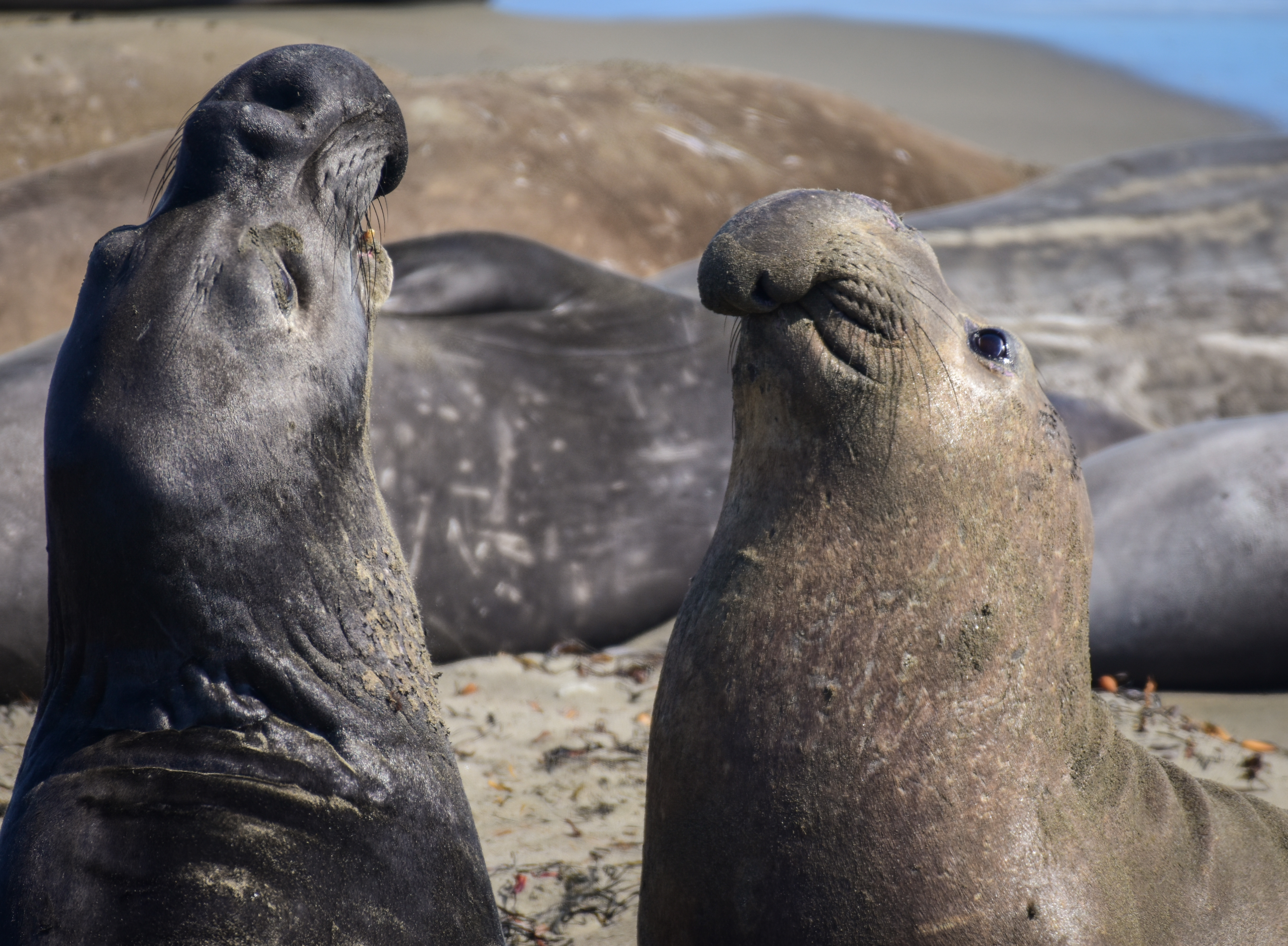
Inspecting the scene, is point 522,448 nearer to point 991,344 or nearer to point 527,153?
point 991,344

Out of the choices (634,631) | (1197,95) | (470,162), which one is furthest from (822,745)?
(1197,95)

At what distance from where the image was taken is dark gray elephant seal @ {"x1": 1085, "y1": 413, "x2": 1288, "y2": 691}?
3.83 metres

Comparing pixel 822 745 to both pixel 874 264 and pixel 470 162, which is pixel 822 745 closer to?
pixel 874 264

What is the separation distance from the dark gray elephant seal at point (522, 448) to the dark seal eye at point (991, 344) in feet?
5.92

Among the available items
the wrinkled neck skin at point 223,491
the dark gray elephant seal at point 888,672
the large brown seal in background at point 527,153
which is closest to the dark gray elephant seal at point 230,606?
the wrinkled neck skin at point 223,491

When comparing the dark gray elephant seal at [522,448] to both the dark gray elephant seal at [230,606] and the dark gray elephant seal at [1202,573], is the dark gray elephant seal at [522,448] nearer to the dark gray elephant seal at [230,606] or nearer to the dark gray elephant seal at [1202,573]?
the dark gray elephant seal at [1202,573]

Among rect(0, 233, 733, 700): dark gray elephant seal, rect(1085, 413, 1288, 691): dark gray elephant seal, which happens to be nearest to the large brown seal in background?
rect(0, 233, 733, 700): dark gray elephant seal

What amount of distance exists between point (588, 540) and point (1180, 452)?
194cm

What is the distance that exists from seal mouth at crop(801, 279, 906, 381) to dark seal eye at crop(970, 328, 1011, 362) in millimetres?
165

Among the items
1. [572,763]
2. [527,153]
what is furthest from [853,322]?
[527,153]

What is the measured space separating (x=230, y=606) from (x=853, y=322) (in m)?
1.07

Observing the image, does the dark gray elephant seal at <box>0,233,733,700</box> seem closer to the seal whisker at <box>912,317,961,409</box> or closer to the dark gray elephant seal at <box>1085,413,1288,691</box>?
the dark gray elephant seal at <box>1085,413,1288,691</box>

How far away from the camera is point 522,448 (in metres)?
4.27

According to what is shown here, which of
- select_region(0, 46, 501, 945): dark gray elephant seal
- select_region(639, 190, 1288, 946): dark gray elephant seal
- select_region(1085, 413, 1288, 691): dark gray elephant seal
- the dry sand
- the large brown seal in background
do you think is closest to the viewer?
select_region(0, 46, 501, 945): dark gray elephant seal
